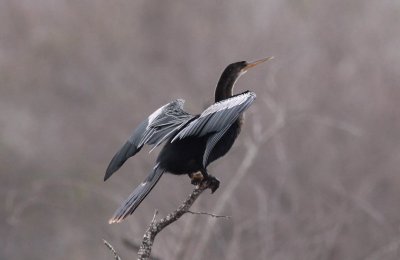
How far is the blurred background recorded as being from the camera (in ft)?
23.6

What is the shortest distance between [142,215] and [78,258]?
2.67 meters

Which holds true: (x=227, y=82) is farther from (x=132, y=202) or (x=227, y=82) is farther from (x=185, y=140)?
(x=132, y=202)

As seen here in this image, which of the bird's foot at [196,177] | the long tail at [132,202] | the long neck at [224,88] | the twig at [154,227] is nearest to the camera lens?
the twig at [154,227]

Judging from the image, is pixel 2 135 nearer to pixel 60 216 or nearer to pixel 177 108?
pixel 60 216

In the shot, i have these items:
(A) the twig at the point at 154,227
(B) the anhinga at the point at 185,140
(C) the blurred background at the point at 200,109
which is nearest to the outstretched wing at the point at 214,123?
(B) the anhinga at the point at 185,140

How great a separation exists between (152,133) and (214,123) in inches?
13.2

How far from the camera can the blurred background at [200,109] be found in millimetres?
7188

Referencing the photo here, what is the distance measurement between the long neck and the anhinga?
269mm

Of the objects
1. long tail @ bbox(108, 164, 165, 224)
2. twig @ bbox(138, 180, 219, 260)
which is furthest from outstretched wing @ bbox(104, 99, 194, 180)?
twig @ bbox(138, 180, 219, 260)

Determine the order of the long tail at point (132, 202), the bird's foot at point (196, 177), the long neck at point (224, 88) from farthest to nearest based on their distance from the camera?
the long neck at point (224, 88) < the bird's foot at point (196, 177) < the long tail at point (132, 202)

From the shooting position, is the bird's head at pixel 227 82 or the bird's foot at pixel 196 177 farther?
the bird's head at pixel 227 82

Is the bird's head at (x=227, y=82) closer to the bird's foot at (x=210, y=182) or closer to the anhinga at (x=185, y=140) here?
the anhinga at (x=185, y=140)

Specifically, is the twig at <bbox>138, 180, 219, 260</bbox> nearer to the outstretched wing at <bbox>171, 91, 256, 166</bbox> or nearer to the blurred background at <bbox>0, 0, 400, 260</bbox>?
the outstretched wing at <bbox>171, 91, 256, 166</bbox>

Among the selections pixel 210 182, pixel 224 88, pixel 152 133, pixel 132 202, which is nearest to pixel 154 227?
pixel 132 202
